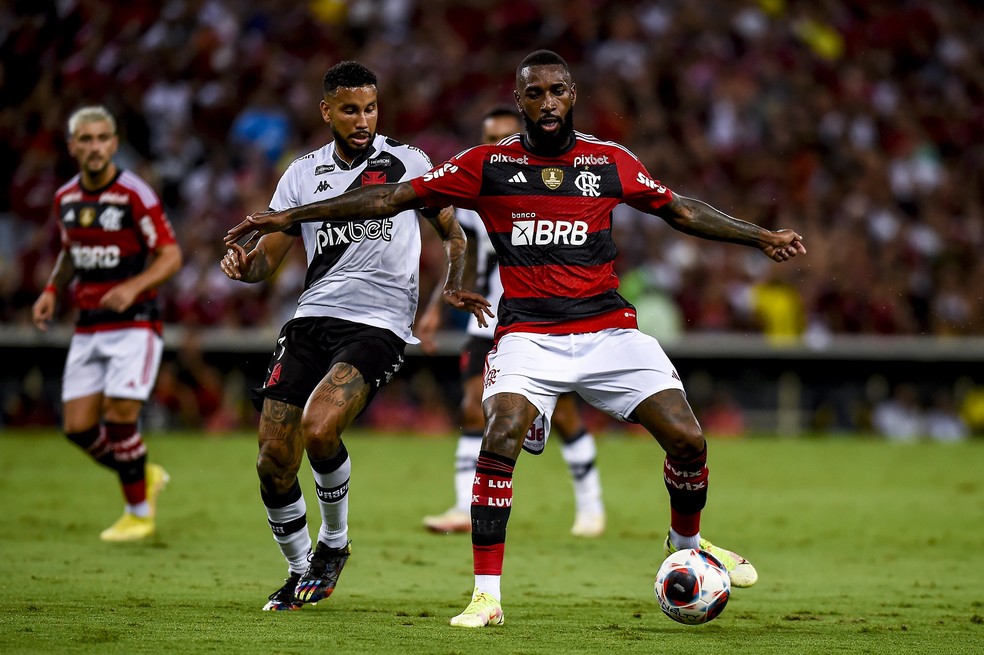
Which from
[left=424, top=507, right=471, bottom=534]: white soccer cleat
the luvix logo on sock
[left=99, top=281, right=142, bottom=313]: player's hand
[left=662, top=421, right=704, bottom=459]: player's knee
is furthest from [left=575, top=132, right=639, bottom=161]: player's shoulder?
[left=424, top=507, right=471, bottom=534]: white soccer cleat

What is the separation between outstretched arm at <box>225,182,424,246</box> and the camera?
7.15 m

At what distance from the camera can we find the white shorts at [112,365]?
10898 mm

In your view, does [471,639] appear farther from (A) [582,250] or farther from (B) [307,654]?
(A) [582,250]

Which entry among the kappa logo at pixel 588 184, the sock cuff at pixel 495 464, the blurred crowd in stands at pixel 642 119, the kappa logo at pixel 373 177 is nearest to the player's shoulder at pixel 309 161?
the kappa logo at pixel 373 177

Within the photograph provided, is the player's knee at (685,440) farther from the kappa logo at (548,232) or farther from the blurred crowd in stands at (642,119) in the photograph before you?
the blurred crowd in stands at (642,119)

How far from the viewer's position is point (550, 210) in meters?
7.23

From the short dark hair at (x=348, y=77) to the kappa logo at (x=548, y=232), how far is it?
1.33 meters

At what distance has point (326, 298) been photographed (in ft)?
25.8

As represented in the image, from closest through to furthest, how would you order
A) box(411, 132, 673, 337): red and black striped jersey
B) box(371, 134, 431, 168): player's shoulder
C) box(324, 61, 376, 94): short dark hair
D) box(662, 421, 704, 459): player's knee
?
1. box(662, 421, 704, 459): player's knee
2. box(411, 132, 673, 337): red and black striped jersey
3. box(324, 61, 376, 94): short dark hair
4. box(371, 134, 431, 168): player's shoulder

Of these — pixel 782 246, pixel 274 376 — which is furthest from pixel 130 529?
pixel 782 246

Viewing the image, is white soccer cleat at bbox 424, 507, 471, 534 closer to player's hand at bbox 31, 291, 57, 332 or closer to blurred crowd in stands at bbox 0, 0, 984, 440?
Answer: player's hand at bbox 31, 291, 57, 332

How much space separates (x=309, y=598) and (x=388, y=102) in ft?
50.8

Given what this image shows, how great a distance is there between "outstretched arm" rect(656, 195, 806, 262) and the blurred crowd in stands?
11.8 meters

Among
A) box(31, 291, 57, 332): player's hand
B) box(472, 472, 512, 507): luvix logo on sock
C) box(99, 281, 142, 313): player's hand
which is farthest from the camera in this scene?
box(31, 291, 57, 332): player's hand
